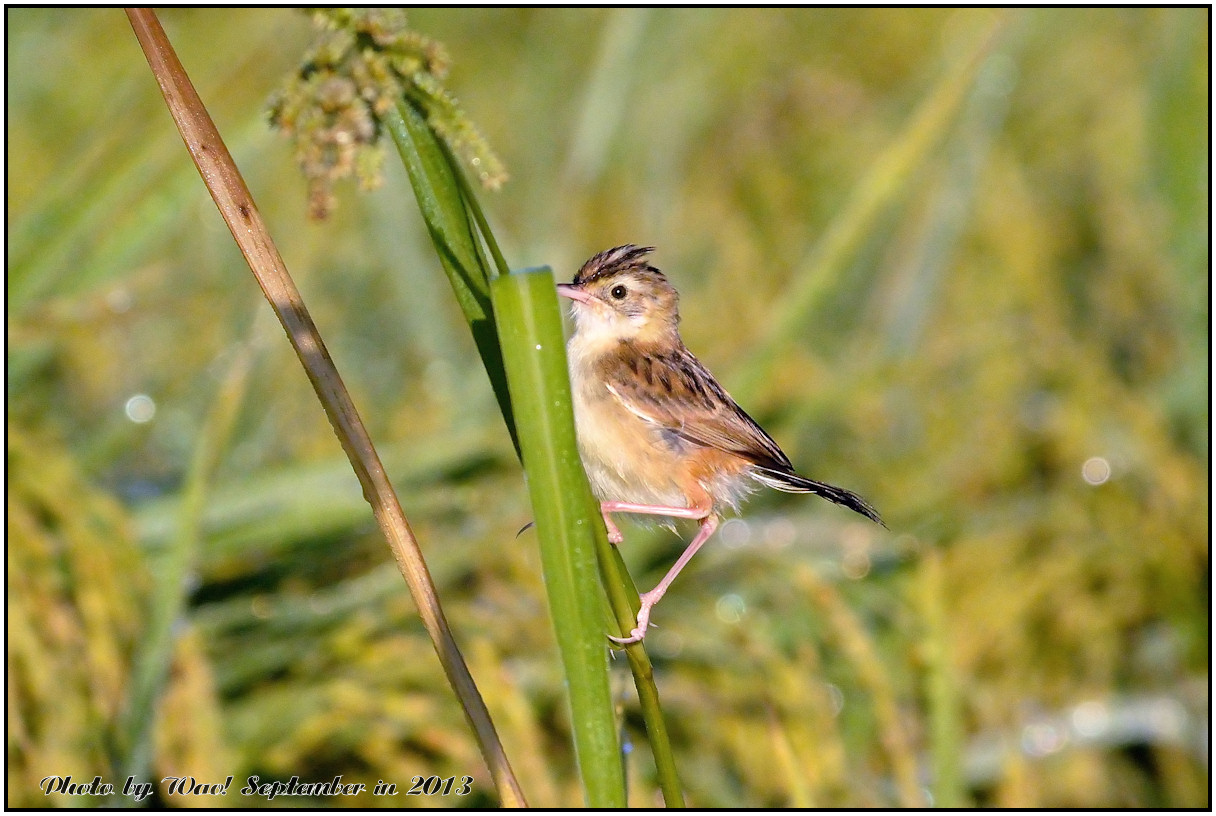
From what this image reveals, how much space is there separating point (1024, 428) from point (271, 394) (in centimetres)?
285

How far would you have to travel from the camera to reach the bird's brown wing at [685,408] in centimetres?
267

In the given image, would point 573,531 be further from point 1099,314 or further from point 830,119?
point 830,119

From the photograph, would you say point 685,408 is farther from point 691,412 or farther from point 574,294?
point 574,294

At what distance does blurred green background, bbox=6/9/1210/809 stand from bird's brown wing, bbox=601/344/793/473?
61cm

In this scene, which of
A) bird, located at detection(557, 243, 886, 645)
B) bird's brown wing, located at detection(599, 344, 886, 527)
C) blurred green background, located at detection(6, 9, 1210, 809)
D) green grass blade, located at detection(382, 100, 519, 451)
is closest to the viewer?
green grass blade, located at detection(382, 100, 519, 451)

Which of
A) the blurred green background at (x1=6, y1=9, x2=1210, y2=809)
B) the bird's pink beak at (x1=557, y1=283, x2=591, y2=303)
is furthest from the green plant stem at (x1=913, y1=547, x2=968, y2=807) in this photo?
the bird's pink beak at (x1=557, y1=283, x2=591, y2=303)

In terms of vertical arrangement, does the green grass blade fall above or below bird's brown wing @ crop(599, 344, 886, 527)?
above

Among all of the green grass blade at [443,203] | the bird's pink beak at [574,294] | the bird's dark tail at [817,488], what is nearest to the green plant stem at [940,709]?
the bird's dark tail at [817,488]

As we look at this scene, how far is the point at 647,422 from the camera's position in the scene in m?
2.67

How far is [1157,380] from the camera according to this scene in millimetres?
4988

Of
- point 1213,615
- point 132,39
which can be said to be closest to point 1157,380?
point 1213,615

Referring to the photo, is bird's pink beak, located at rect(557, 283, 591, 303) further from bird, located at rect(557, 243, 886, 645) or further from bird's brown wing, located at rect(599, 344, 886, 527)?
bird's brown wing, located at rect(599, 344, 886, 527)

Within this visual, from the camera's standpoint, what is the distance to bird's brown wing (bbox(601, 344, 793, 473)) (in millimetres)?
2672

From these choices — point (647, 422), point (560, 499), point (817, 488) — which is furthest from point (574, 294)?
point (560, 499)
